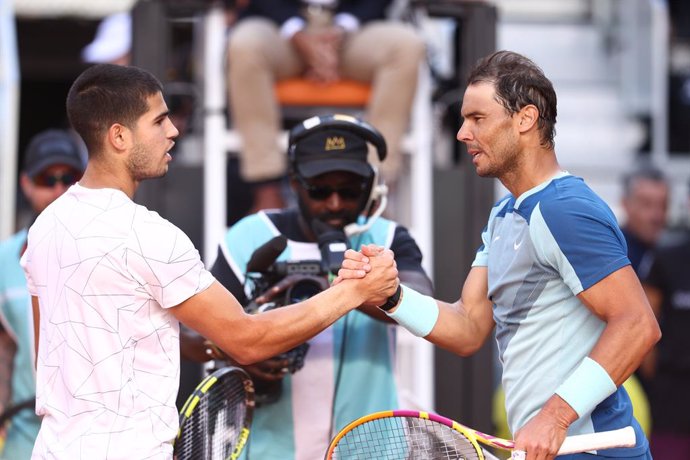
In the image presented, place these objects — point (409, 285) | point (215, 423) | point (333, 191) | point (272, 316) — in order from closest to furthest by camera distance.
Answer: point (272, 316)
point (215, 423)
point (409, 285)
point (333, 191)

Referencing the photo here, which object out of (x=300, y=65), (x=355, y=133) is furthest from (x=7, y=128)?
(x=355, y=133)

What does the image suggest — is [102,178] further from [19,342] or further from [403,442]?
[19,342]

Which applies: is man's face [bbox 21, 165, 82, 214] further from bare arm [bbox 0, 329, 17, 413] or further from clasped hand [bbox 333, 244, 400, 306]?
clasped hand [bbox 333, 244, 400, 306]

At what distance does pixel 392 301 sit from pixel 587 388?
791 millimetres

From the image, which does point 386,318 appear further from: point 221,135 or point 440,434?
point 221,135

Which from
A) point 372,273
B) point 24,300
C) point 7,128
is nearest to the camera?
point 372,273

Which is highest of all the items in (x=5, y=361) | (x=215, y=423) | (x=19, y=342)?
(x=215, y=423)

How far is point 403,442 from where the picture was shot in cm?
325

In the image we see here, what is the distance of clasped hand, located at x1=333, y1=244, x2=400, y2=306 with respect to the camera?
11.5ft

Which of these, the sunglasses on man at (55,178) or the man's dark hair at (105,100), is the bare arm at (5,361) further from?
the man's dark hair at (105,100)

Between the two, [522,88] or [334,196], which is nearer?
[522,88]

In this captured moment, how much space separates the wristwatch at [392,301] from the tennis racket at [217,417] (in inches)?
19.2

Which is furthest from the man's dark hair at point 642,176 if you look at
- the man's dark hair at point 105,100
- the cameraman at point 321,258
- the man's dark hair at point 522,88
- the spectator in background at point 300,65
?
the man's dark hair at point 105,100

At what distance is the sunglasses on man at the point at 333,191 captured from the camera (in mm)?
4008
